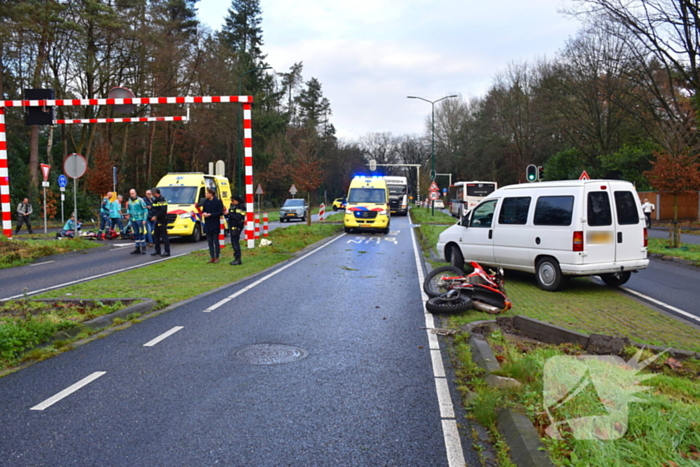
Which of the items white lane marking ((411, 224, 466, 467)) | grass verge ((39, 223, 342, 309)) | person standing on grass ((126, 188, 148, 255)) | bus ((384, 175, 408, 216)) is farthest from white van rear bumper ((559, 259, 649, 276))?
bus ((384, 175, 408, 216))

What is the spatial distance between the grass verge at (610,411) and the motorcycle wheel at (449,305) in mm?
2456

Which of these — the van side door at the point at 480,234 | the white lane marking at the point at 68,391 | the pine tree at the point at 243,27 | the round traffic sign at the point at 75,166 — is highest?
the pine tree at the point at 243,27

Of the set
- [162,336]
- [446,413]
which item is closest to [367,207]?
[162,336]

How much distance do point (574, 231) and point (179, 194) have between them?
634 inches

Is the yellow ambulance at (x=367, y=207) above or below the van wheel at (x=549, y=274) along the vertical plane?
above

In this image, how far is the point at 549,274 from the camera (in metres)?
10.6

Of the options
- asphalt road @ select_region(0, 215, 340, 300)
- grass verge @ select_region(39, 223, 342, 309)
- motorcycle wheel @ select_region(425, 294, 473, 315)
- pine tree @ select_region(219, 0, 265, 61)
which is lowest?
asphalt road @ select_region(0, 215, 340, 300)

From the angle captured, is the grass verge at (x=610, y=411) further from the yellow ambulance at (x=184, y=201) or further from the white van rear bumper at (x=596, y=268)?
the yellow ambulance at (x=184, y=201)

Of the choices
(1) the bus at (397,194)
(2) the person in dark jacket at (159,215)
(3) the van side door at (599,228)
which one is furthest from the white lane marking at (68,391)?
(1) the bus at (397,194)

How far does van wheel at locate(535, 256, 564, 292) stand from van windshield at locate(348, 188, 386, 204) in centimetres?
1664

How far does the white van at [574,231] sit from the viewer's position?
10141 mm

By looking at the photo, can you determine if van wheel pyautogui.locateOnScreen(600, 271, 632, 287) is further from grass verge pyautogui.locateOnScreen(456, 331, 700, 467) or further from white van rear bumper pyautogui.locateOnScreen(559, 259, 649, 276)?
grass verge pyautogui.locateOnScreen(456, 331, 700, 467)

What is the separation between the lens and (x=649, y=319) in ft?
26.6

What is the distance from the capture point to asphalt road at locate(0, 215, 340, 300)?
1120cm
